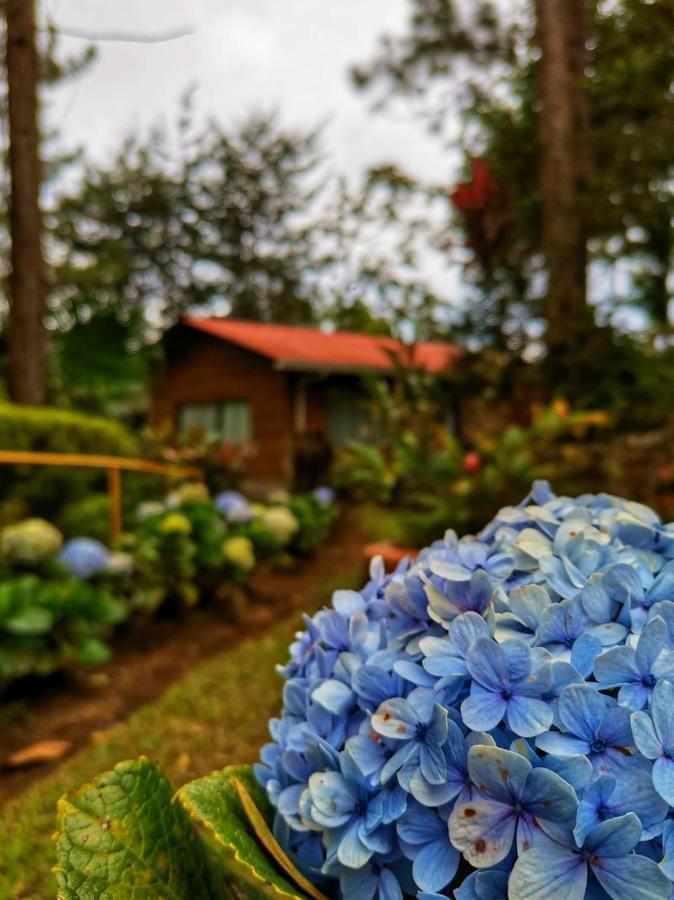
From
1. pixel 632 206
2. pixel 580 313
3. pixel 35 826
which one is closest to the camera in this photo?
pixel 35 826

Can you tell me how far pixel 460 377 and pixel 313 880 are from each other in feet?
17.7

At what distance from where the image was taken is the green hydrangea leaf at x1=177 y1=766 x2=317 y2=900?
73 centimetres

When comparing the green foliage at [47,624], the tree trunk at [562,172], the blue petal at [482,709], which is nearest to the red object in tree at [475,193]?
the tree trunk at [562,172]

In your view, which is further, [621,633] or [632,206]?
[632,206]

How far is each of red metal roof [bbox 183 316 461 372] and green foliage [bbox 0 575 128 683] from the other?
22.9ft

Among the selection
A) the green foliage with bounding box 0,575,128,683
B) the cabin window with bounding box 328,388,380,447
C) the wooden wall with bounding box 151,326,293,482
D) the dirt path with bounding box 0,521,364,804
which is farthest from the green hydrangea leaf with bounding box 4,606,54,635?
the cabin window with bounding box 328,388,380,447

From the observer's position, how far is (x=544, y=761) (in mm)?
670

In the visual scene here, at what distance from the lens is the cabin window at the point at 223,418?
11922mm

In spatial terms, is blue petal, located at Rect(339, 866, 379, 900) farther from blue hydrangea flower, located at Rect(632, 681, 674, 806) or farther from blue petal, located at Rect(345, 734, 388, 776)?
blue hydrangea flower, located at Rect(632, 681, 674, 806)

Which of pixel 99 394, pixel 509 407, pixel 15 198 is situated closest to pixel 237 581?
pixel 509 407

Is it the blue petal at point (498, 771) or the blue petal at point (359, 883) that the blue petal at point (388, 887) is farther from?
the blue petal at point (498, 771)

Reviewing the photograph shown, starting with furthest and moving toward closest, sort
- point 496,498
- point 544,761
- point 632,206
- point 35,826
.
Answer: point 632,206 < point 496,498 < point 35,826 < point 544,761

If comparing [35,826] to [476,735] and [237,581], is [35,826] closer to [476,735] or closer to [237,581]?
[476,735]

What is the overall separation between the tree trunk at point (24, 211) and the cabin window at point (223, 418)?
540 centimetres
